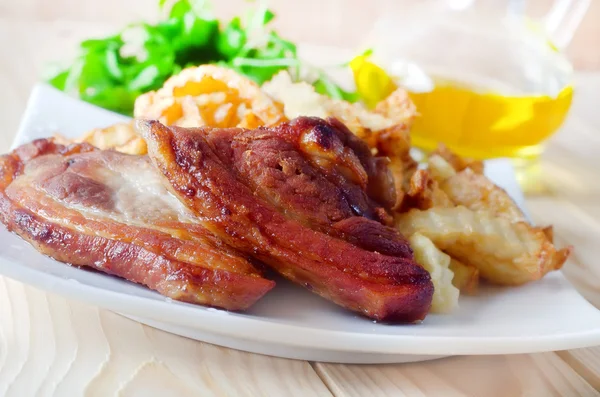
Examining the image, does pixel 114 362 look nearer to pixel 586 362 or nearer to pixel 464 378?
pixel 464 378

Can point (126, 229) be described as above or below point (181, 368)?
above

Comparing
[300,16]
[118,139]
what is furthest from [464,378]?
Result: [300,16]

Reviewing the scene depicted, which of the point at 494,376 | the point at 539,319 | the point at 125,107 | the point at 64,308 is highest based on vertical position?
the point at 539,319

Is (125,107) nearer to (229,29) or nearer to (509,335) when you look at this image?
(229,29)

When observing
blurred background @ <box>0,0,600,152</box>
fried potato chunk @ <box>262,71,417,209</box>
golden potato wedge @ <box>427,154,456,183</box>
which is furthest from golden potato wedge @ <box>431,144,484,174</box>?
blurred background @ <box>0,0,600,152</box>

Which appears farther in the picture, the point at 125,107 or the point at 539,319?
the point at 125,107

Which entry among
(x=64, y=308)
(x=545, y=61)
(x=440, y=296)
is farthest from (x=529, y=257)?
(x=545, y=61)
